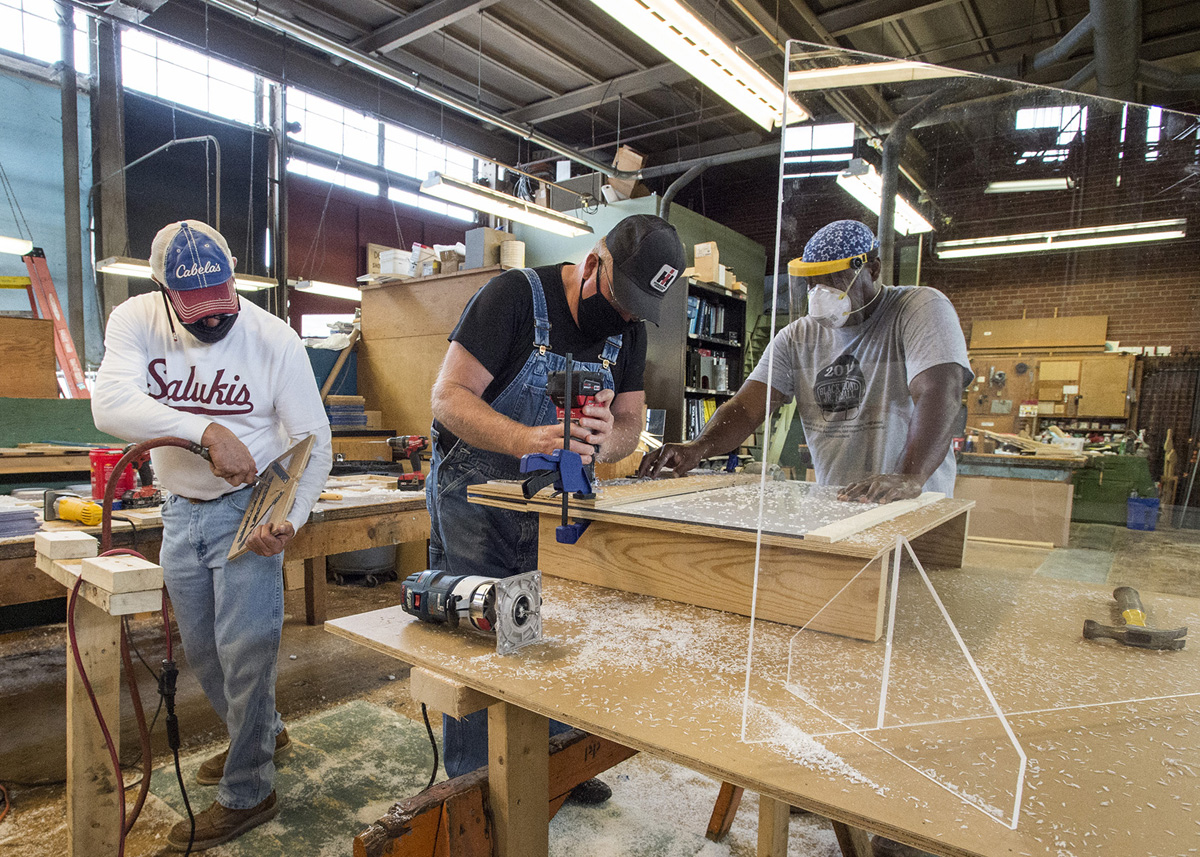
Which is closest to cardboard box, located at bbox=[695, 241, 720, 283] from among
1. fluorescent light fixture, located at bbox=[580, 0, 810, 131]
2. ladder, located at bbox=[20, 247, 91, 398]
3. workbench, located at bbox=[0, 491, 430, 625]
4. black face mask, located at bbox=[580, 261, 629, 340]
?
fluorescent light fixture, located at bbox=[580, 0, 810, 131]

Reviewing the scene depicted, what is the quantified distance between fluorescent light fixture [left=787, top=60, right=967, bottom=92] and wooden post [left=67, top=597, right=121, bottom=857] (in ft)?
5.44

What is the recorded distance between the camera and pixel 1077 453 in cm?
77

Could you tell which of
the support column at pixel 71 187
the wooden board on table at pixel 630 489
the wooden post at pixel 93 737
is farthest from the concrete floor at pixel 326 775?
the support column at pixel 71 187

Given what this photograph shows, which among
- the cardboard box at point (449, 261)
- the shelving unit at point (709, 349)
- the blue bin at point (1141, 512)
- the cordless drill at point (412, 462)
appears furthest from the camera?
the shelving unit at point (709, 349)

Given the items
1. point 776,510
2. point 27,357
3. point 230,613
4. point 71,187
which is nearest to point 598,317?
point 776,510

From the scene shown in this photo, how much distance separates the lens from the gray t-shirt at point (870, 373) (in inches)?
32.1

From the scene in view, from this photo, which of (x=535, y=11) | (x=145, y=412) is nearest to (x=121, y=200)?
(x=535, y=11)

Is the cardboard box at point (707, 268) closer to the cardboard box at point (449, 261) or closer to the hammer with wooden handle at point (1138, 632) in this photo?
the cardboard box at point (449, 261)

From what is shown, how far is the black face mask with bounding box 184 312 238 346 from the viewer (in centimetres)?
174

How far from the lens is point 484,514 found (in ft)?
5.10

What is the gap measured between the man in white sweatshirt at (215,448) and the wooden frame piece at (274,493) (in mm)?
32

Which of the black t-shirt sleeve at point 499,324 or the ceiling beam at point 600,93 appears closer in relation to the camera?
the black t-shirt sleeve at point 499,324

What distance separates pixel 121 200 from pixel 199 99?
1.53 metres

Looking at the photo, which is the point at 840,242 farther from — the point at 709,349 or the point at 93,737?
the point at 709,349
